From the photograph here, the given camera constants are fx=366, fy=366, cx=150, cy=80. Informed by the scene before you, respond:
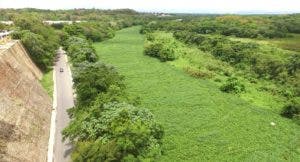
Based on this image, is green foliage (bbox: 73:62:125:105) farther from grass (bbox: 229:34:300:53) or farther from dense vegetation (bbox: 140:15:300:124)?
grass (bbox: 229:34:300:53)

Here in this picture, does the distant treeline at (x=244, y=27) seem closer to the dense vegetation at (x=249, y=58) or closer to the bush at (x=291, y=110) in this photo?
the dense vegetation at (x=249, y=58)

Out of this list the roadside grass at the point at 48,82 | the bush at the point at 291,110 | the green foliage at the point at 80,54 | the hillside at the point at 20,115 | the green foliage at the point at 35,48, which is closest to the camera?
the hillside at the point at 20,115

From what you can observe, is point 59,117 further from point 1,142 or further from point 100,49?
point 100,49

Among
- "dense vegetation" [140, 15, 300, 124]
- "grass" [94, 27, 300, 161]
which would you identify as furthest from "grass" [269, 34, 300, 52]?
"grass" [94, 27, 300, 161]

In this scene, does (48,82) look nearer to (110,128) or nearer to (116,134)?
(110,128)

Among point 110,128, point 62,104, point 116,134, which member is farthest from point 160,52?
point 116,134

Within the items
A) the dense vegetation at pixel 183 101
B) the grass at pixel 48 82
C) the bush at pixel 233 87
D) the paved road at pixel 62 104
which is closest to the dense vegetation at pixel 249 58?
the bush at pixel 233 87

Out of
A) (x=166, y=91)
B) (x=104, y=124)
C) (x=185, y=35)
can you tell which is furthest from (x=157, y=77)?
(x=185, y=35)
